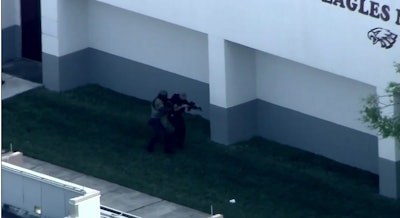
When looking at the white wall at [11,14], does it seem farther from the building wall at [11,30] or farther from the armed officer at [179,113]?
the armed officer at [179,113]

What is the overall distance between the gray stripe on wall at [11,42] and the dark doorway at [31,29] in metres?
0.12

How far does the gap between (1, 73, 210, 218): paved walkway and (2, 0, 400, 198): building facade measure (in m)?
2.69

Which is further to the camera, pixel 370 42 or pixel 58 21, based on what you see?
pixel 58 21

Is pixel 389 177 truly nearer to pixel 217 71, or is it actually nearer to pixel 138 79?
pixel 217 71

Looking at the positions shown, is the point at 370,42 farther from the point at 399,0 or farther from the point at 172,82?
the point at 172,82

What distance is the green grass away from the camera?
75.0 feet

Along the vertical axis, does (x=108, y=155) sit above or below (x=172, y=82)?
below

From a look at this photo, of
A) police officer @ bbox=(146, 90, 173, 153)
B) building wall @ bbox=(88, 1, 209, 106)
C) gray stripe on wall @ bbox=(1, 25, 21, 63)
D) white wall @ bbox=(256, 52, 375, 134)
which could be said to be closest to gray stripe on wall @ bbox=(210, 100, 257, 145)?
white wall @ bbox=(256, 52, 375, 134)

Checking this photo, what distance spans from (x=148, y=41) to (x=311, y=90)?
4.70 m

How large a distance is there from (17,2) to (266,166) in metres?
9.28

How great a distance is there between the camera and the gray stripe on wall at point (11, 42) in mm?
31203

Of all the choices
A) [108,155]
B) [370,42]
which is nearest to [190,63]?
[108,155]

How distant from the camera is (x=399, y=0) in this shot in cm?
2141

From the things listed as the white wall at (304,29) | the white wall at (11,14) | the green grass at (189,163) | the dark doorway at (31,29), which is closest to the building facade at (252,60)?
the white wall at (304,29)
